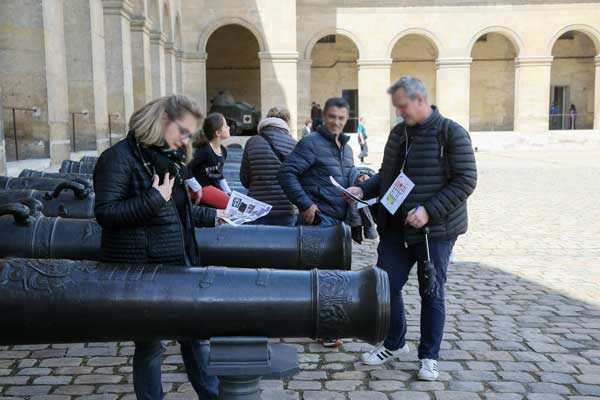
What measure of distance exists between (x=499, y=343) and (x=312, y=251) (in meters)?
1.76

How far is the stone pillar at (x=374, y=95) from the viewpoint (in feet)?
97.3

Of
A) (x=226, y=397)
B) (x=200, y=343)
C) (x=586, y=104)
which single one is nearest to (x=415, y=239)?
(x=200, y=343)

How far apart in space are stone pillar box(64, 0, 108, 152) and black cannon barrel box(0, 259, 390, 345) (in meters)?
10.3

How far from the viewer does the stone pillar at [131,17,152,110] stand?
1698 centimetres

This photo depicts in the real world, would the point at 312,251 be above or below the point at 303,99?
below

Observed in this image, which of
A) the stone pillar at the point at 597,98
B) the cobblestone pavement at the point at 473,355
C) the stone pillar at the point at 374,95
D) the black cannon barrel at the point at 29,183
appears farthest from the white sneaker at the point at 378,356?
the stone pillar at the point at 597,98

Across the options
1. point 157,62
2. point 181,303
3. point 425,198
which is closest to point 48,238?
point 181,303

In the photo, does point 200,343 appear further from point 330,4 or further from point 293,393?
point 330,4

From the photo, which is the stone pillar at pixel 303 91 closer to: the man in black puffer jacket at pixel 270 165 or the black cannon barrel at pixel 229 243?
the man in black puffer jacket at pixel 270 165

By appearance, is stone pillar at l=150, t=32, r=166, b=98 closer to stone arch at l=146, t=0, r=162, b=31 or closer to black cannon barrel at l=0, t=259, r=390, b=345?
stone arch at l=146, t=0, r=162, b=31

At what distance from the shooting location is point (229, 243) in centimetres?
383

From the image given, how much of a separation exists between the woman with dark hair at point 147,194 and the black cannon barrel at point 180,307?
0.33m

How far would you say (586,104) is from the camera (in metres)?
35.3

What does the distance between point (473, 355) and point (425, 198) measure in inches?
48.5
